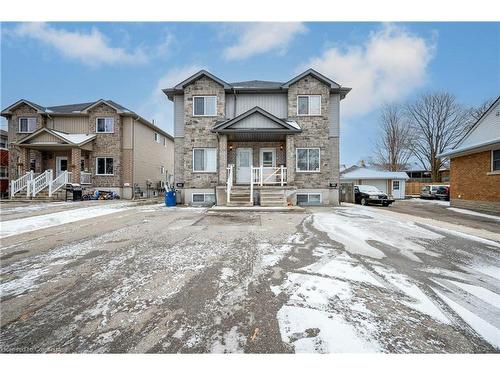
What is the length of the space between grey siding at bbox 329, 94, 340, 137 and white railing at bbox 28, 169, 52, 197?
2027 centimetres

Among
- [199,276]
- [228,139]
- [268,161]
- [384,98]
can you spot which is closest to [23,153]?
[228,139]

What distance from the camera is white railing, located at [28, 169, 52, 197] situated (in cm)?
1673

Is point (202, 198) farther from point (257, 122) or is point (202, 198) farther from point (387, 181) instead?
point (387, 181)

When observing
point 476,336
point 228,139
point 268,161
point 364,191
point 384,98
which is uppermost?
point 384,98

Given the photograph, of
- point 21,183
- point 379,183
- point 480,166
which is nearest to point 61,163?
point 21,183

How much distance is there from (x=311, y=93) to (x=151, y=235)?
528 inches

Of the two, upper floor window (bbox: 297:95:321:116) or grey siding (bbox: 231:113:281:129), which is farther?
upper floor window (bbox: 297:95:321:116)

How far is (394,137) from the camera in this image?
3681 cm

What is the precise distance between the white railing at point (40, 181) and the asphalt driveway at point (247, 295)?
1488 centimetres

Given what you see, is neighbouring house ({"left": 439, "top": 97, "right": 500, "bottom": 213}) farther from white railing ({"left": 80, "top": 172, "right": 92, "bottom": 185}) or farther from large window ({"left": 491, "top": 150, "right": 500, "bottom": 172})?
white railing ({"left": 80, "top": 172, "right": 92, "bottom": 185})

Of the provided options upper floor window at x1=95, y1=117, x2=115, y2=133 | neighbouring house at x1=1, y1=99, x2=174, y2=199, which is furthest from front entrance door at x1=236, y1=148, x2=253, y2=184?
upper floor window at x1=95, y1=117, x2=115, y2=133

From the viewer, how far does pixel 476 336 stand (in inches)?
91.7

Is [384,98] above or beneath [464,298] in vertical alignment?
above
